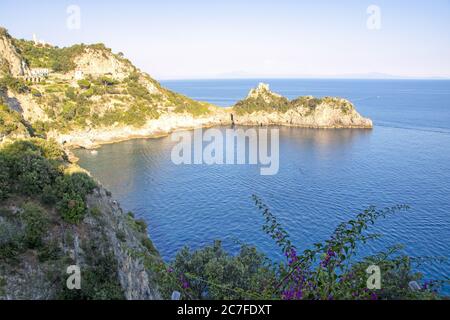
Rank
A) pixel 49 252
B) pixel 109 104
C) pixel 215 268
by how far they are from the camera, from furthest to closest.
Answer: pixel 109 104 < pixel 215 268 < pixel 49 252

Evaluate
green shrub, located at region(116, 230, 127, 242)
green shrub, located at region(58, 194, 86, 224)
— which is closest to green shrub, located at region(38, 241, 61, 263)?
green shrub, located at region(58, 194, 86, 224)

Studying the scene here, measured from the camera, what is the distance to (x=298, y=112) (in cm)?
17138

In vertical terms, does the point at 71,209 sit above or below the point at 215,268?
above

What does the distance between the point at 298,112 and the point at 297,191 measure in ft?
343

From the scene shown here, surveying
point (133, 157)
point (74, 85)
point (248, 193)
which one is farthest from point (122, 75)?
point (248, 193)

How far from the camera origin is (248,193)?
249 feet

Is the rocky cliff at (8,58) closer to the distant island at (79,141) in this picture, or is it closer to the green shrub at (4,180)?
the distant island at (79,141)

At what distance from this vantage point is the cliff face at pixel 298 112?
162000 mm

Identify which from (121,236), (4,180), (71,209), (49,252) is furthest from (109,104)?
(49,252)

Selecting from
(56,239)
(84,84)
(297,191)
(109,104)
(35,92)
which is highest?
(84,84)

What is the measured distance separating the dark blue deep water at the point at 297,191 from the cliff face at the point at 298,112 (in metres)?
35.4

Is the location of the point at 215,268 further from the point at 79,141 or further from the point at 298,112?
the point at 298,112
